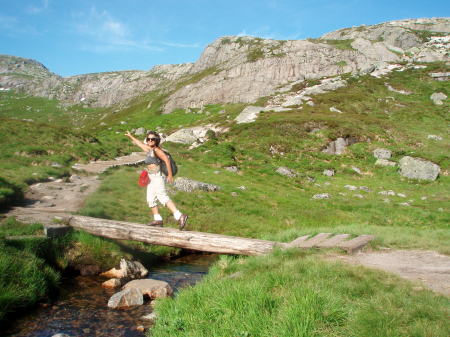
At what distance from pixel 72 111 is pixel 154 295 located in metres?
171

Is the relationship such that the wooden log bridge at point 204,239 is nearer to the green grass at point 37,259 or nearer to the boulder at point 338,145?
the green grass at point 37,259

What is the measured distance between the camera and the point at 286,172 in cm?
3328

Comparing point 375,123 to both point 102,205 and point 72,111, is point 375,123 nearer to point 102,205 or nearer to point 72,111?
point 102,205

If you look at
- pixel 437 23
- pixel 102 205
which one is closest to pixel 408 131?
pixel 102 205

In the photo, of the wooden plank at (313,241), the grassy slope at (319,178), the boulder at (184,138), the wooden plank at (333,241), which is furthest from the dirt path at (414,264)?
the boulder at (184,138)

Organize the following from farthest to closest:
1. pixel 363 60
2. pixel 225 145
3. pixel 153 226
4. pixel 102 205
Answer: pixel 363 60, pixel 225 145, pixel 102 205, pixel 153 226

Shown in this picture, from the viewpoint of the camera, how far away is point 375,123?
4738 cm

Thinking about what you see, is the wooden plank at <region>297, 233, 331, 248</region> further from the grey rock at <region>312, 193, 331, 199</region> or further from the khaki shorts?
Result: the grey rock at <region>312, 193, 331, 199</region>

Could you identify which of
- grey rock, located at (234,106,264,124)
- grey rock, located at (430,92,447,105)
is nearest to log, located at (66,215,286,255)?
grey rock, located at (234,106,264,124)

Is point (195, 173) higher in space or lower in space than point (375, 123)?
lower

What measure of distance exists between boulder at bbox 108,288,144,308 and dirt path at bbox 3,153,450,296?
4.98 m

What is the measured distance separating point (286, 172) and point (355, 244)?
2348 centimetres

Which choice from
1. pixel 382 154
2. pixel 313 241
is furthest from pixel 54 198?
pixel 382 154

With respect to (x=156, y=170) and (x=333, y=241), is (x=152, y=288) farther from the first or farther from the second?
(x=333, y=241)
